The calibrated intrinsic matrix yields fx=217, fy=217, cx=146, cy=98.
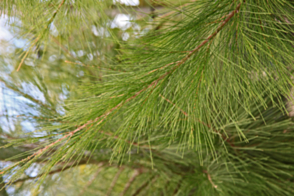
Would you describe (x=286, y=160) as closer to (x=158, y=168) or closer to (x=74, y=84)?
(x=158, y=168)

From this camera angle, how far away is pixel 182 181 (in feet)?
2.62

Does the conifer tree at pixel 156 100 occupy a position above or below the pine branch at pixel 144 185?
above

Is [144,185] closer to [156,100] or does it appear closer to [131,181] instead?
[131,181]

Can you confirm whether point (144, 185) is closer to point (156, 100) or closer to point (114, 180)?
point (114, 180)

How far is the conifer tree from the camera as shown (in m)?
0.37

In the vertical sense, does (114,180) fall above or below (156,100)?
below

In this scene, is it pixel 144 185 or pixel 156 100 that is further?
pixel 144 185

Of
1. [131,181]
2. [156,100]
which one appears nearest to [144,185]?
[131,181]

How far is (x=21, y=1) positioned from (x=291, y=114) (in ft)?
2.44

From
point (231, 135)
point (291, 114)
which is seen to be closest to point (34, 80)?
point (231, 135)

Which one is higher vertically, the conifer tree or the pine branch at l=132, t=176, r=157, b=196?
the conifer tree

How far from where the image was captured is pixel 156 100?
1.35 feet

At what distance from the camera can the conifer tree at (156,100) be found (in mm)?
371

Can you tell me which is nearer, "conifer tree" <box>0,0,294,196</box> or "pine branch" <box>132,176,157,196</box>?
"conifer tree" <box>0,0,294,196</box>
